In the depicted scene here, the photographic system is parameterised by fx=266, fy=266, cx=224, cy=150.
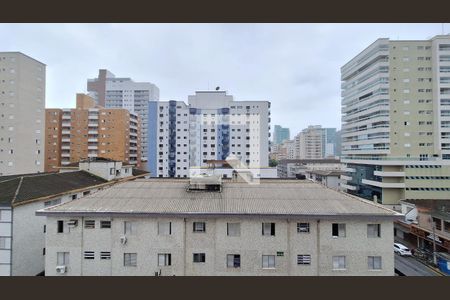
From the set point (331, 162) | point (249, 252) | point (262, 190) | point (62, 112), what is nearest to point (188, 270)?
point (249, 252)

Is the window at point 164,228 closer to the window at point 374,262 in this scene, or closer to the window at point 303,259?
the window at point 303,259

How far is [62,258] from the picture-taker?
46.5 feet

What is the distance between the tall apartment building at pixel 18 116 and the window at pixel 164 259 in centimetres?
4735

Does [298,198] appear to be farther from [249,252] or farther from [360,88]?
[360,88]

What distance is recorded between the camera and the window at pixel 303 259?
45.4 ft

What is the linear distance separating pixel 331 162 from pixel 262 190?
89.0 metres

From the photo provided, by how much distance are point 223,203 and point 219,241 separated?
218 cm

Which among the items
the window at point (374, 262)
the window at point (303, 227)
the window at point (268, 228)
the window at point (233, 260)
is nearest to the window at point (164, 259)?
the window at point (233, 260)

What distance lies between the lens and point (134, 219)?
46.9 feet

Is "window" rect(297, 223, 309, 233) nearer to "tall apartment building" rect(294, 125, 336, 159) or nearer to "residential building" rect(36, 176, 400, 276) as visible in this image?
"residential building" rect(36, 176, 400, 276)

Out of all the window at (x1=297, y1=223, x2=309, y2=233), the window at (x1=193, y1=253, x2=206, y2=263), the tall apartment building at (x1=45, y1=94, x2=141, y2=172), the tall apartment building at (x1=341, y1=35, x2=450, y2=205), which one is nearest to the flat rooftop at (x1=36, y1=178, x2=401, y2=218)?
the window at (x1=297, y1=223, x2=309, y2=233)

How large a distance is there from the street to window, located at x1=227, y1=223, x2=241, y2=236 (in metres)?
15.4

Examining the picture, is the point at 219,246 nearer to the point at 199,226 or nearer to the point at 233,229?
the point at 233,229

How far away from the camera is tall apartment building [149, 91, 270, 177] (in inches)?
2327
